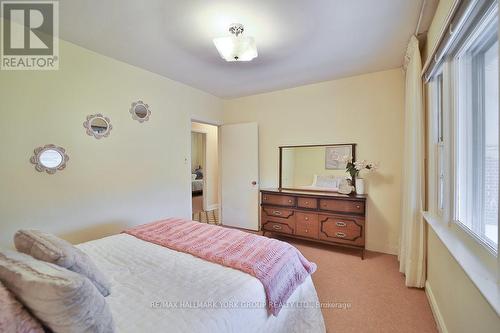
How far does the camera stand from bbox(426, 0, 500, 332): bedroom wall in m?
1.01

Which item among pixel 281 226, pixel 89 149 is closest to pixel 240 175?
pixel 281 226

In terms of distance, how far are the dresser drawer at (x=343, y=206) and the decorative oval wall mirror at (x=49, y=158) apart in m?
2.98

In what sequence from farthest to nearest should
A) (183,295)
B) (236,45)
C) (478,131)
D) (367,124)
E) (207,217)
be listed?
(207,217)
(367,124)
(236,45)
(478,131)
(183,295)

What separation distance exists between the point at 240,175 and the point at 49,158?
2625 mm

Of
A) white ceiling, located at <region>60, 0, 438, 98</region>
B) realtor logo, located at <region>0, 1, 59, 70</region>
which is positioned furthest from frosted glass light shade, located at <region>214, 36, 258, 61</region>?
realtor logo, located at <region>0, 1, 59, 70</region>

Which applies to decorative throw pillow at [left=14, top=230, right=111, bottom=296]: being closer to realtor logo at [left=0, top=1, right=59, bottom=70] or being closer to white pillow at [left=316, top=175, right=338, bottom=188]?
realtor logo at [left=0, top=1, right=59, bottom=70]

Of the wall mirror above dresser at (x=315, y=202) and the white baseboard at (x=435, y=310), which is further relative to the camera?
the wall mirror above dresser at (x=315, y=202)

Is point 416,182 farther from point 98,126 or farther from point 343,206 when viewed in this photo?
point 98,126

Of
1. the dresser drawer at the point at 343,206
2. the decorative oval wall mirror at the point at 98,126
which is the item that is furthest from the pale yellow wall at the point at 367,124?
the decorative oval wall mirror at the point at 98,126

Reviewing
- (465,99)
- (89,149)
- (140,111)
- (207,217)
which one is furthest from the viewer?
(207,217)

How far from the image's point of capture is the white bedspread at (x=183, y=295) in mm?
936

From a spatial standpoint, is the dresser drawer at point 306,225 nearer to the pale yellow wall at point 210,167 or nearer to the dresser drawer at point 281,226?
the dresser drawer at point 281,226

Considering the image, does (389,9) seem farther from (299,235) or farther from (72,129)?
(72,129)

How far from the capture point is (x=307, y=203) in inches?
121
